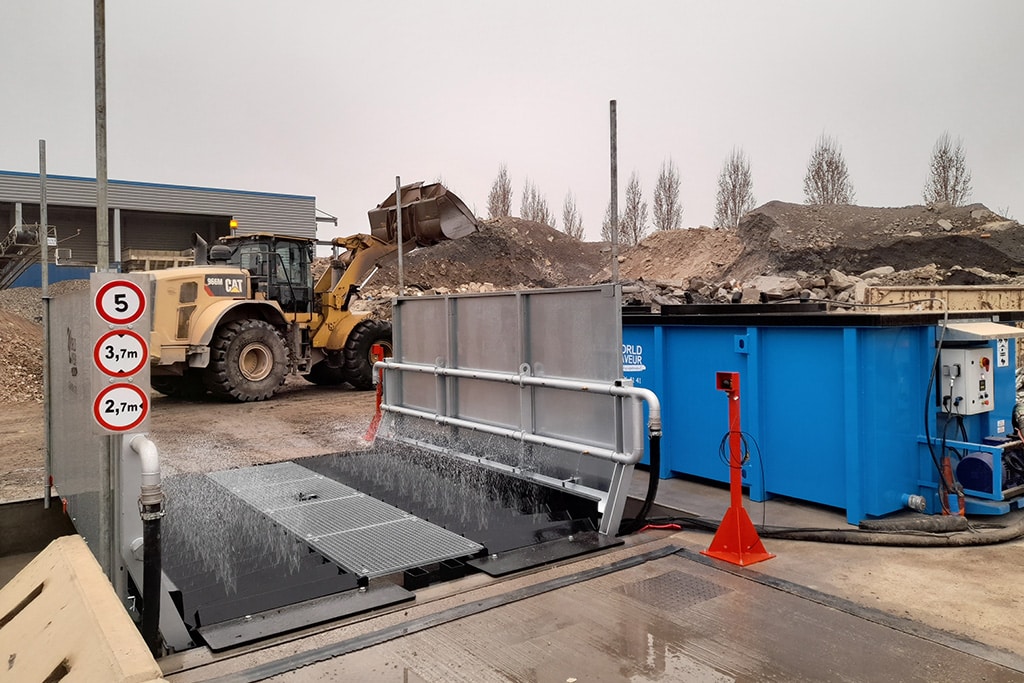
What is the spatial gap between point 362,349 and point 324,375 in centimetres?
141

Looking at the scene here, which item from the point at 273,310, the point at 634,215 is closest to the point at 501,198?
the point at 634,215

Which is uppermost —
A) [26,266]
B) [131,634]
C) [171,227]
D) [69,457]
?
[171,227]

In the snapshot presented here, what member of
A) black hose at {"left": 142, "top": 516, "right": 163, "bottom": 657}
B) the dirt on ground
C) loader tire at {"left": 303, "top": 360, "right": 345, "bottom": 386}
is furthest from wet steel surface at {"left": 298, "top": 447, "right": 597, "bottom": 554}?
loader tire at {"left": 303, "top": 360, "right": 345, "bottom": 386}

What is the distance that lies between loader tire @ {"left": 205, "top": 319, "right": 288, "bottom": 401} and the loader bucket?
2950mm

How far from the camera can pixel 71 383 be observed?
16.3ft

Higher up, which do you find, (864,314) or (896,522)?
(864,314)

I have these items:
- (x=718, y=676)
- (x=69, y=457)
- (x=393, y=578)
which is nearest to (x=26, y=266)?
(x=69, y=457)

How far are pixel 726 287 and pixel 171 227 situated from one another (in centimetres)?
2645

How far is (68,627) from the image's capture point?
3.12 meters

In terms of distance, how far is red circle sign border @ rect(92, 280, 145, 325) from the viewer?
11.7 ft

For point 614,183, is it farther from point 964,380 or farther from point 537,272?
point 537,272

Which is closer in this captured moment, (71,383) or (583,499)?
(71,383)

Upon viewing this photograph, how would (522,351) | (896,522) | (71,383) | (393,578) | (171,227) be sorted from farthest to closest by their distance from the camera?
(171,227) → (522,351) → (896,522) → (71,383) → (393,578)

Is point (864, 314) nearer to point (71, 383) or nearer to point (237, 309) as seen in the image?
point (71, 383)
